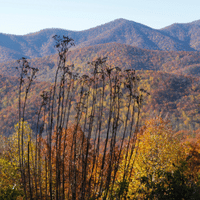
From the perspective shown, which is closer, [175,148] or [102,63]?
[102,63]

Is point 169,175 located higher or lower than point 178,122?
higher

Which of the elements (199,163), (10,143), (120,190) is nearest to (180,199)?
(120,190)

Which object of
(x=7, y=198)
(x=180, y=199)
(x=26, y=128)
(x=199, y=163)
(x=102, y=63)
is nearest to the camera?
(x=180, y=199)

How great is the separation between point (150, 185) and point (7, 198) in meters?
5.92

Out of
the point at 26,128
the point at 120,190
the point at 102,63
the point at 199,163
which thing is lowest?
the point at 199,163

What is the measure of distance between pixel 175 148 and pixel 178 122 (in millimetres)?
157898

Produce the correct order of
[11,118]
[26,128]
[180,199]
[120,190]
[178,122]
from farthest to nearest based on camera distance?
[11,118]
[178,122]
[26,128]
[120,190]
[180,199]

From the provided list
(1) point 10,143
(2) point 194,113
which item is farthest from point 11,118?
(1) point 10,143

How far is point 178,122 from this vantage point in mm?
172500

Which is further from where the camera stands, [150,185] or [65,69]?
[65,69]

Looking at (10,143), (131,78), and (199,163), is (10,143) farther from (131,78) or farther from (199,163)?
(199,163)

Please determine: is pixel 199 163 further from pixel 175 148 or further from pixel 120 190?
pixel 120 190

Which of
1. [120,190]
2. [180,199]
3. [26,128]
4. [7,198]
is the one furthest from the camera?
[26,128]

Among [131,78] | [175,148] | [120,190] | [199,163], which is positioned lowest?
[199,163]
